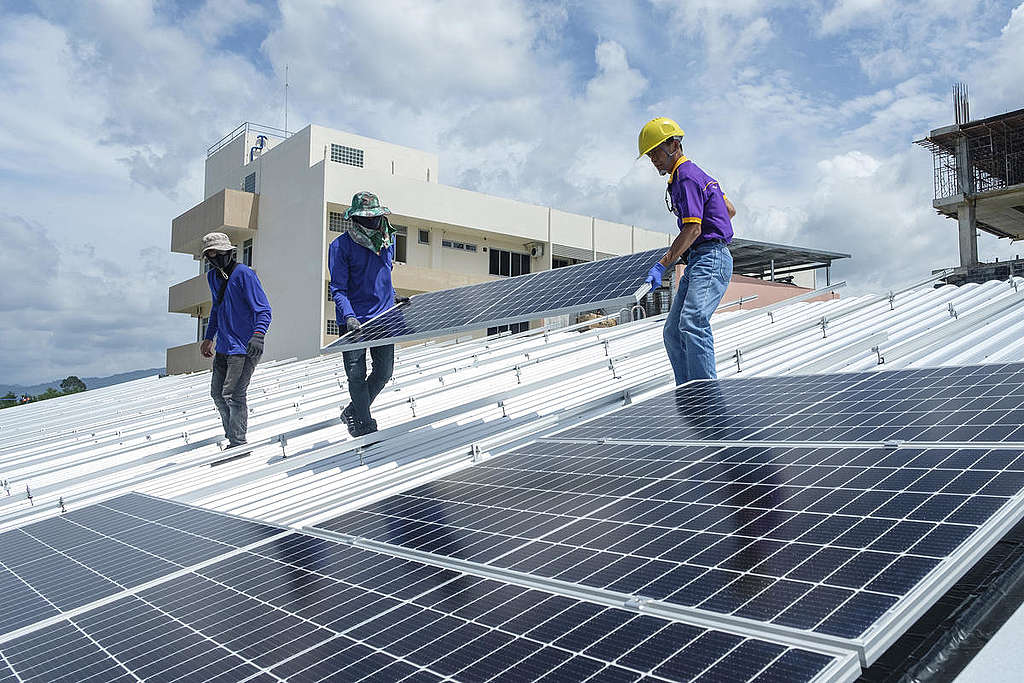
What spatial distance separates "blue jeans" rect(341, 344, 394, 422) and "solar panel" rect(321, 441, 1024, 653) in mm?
2833

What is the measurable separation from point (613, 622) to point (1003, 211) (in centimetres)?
5203

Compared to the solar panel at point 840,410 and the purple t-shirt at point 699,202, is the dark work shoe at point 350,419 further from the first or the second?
the purple t-shirt at point 699,202

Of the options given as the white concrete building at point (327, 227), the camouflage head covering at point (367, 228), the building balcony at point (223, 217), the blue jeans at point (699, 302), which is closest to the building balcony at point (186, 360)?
the white concrete building at point (327, 227)

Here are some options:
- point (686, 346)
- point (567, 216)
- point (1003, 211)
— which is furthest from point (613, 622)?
point (1003, 211)

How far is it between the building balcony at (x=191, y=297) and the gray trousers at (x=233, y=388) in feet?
110

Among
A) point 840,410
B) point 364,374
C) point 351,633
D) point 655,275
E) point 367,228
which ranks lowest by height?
point 351,633

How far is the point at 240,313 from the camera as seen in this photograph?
25.6 ft

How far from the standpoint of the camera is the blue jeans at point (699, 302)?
6.25 m

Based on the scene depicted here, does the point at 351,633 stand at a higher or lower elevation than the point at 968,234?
lower

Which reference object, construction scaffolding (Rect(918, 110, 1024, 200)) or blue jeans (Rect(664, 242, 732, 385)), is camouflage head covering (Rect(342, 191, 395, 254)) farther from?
construction scaffolding (Rect(918, 110, 1024, 200))

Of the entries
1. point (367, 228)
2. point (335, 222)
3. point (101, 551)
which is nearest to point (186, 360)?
point (335, 222)

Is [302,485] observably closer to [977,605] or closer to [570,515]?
[570,515]

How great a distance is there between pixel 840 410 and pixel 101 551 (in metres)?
4.65

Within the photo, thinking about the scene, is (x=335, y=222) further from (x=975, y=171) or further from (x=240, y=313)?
(x=975, y=171)
